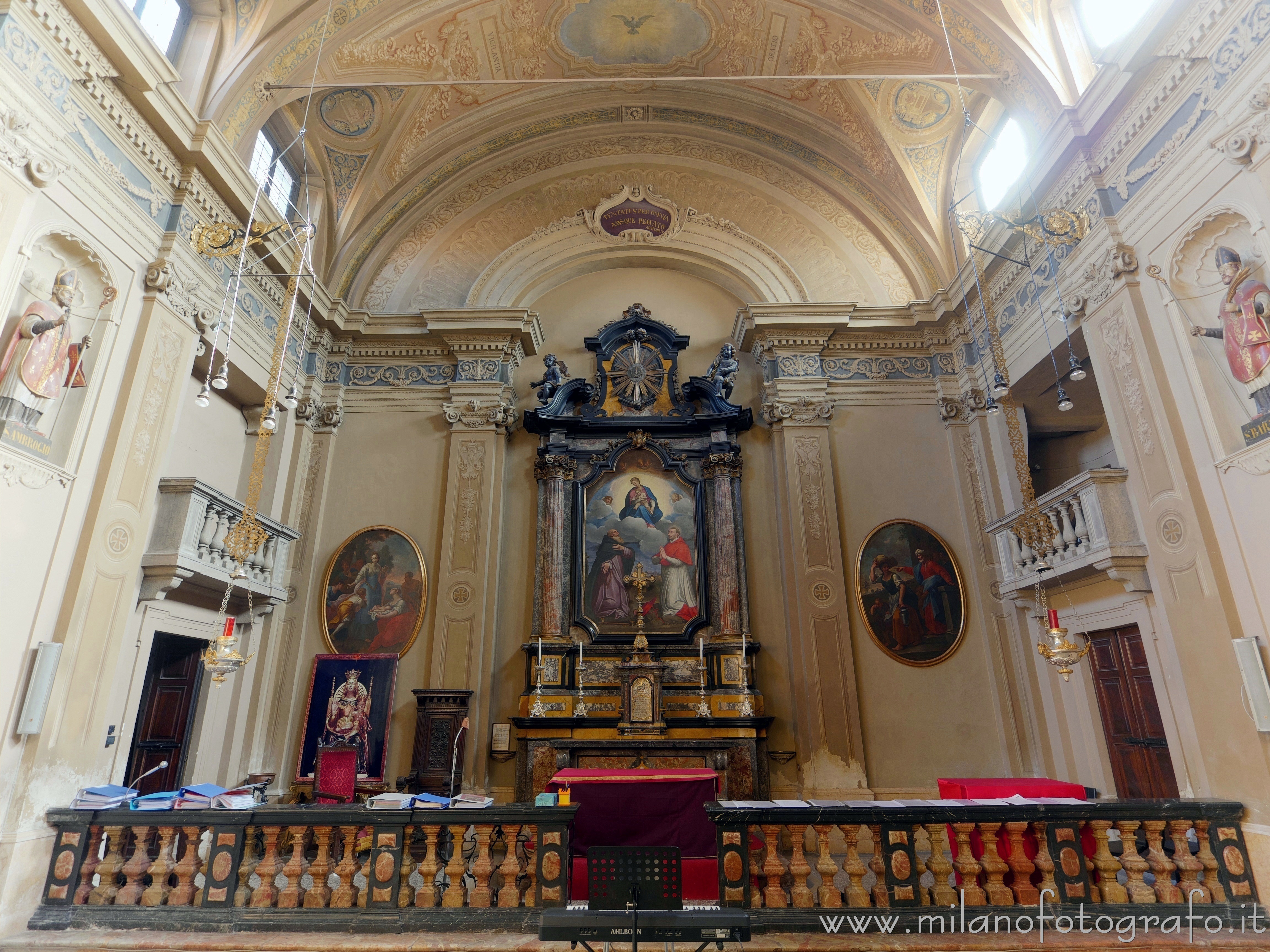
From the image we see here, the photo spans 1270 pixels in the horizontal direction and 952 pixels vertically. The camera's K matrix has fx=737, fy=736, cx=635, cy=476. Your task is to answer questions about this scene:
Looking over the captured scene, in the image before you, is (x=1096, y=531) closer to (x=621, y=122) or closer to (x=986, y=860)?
(x=986, y=860)

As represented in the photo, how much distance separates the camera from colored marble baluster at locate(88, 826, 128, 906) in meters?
5.39

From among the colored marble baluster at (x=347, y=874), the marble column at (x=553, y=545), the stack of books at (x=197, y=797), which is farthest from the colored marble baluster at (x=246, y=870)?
the marble column at (x=553, y=545)

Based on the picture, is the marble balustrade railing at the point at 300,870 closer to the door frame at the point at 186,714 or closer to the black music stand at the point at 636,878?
the black music stand at the point at 636,878

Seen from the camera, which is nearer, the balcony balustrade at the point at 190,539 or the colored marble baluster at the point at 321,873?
the colored marble baluster at the point at 321,873

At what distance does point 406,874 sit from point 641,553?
6.03 m

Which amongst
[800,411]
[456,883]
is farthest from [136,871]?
[800,411]

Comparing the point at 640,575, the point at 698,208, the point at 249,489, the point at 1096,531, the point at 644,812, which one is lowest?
the point at 644,812

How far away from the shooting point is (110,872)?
5.46 meters

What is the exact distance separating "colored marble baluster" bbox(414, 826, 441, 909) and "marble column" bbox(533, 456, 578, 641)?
4.85m

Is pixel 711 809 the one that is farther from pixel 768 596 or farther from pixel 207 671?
pixel 207 671

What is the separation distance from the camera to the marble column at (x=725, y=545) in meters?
10.5

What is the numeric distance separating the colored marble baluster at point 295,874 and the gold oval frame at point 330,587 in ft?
15.9

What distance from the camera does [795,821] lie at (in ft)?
17.7

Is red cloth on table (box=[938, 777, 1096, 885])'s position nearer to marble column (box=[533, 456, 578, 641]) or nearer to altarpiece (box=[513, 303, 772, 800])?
altarpiece (box=[513, 303, 772, 800])
